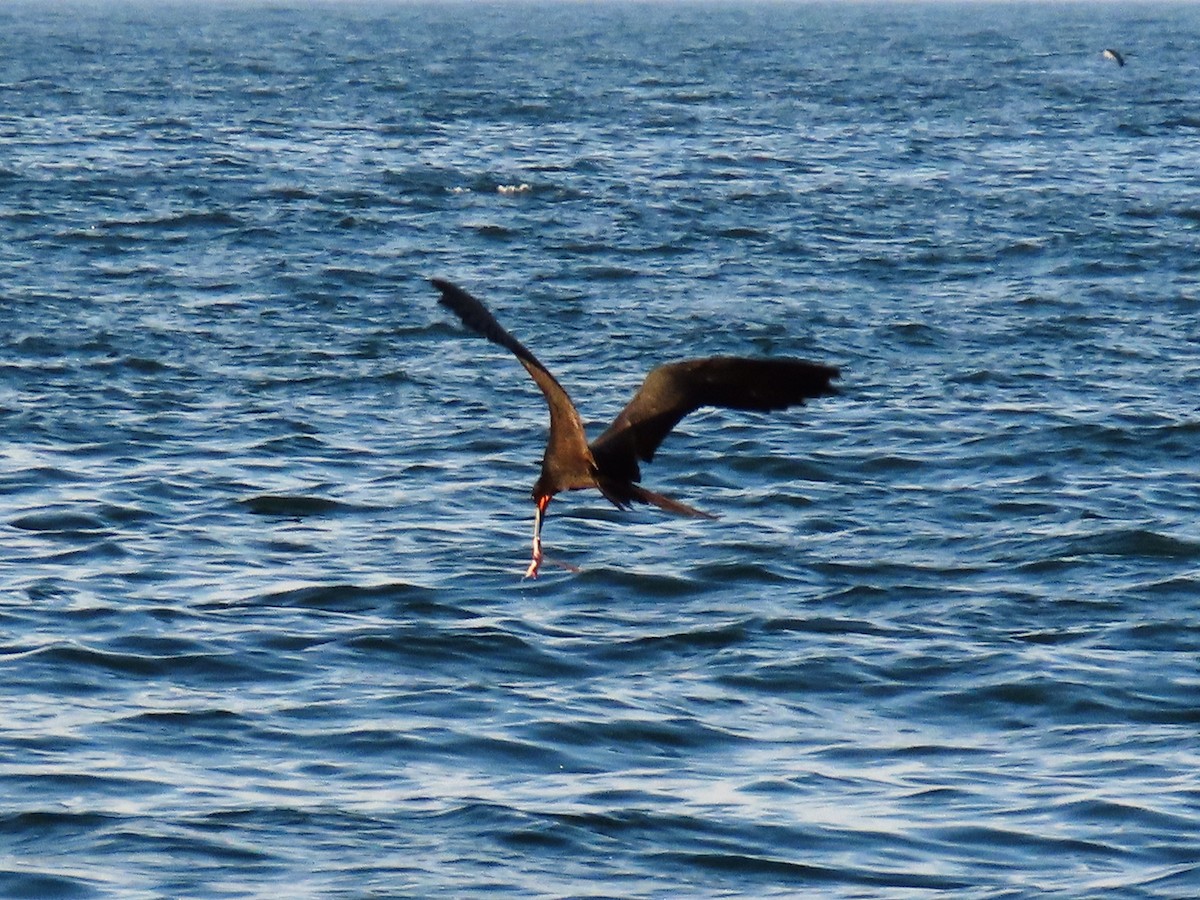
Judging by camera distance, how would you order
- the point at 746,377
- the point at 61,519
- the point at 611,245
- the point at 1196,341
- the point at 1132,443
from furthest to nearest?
1. the point at 611,245
2. the point at 1196,341
3. the point at 1132,443
4. the point at 61,519
5. the point at 746,377

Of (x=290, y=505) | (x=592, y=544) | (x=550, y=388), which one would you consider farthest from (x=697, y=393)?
(x=290, y=505)

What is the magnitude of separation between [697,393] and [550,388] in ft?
1.71

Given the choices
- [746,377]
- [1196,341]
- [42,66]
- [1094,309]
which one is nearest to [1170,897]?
[746,377]

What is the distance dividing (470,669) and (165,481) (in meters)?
3.87

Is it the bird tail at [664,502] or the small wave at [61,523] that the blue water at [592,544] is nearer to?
the small wave at [61,523]

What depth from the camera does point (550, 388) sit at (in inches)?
291

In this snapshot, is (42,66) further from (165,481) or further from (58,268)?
(165,481)

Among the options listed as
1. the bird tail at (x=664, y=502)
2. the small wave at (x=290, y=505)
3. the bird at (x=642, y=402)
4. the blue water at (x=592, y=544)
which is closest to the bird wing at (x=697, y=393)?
the bird at (x=642, y=402)

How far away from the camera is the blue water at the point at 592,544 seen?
855cm

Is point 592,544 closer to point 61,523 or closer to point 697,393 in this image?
point 61,523

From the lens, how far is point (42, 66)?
171 ft

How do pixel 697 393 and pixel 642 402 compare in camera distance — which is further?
pixel 642 402

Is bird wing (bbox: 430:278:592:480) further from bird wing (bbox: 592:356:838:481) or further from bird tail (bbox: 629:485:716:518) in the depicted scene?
bird tail (bbox: 629:485:716:518)

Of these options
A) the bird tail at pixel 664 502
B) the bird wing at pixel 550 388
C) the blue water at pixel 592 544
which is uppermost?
the bird wing at pixel 550 388
